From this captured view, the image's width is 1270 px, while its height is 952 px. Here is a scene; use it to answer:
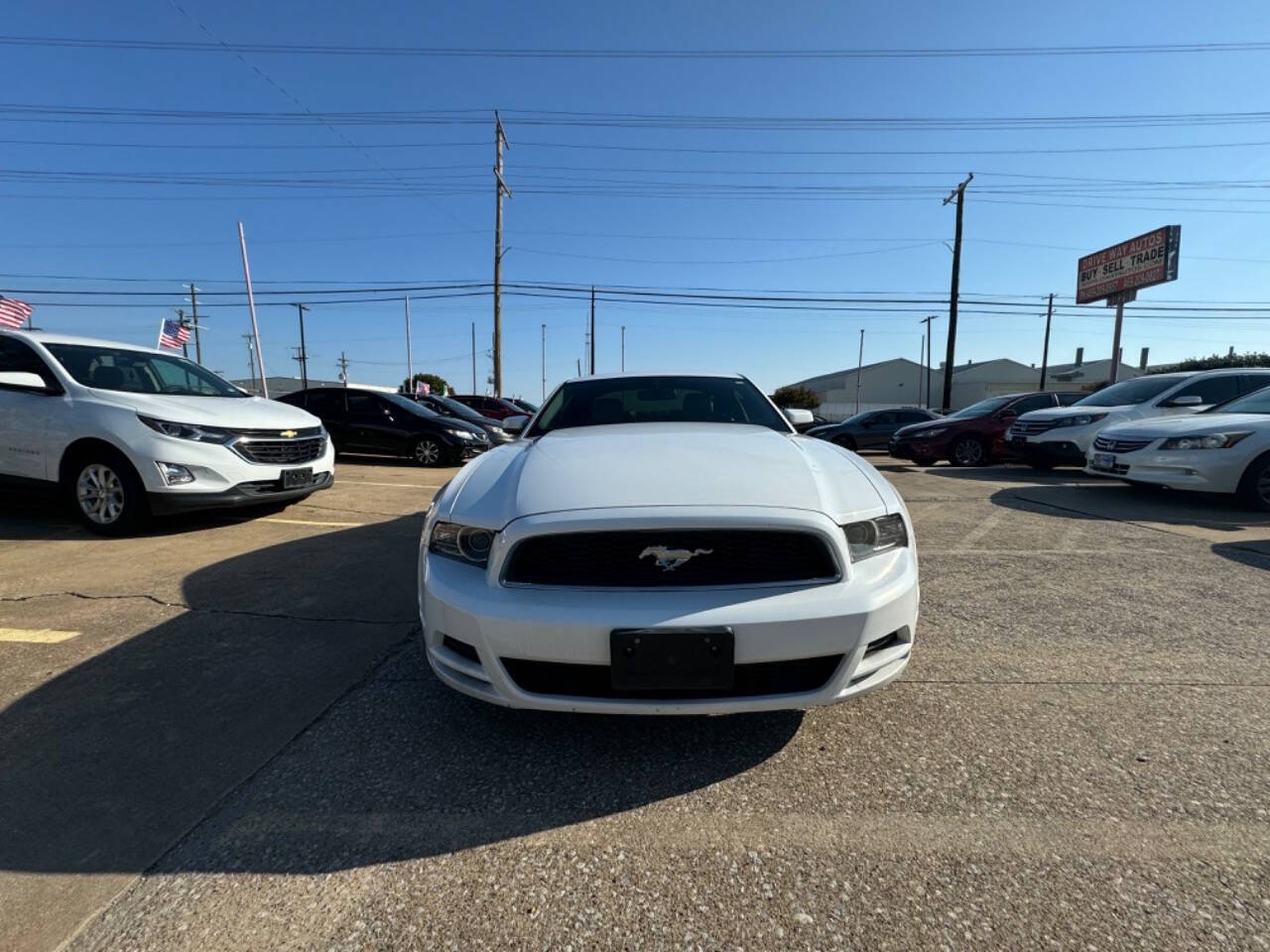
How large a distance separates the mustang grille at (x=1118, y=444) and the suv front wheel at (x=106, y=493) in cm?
934

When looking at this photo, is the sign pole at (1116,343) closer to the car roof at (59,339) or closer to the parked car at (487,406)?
the parked car at (487,406)

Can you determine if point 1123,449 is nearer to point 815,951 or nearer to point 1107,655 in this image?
point 1107,655

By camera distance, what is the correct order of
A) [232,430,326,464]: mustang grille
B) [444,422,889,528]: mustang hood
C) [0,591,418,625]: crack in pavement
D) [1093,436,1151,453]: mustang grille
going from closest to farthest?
[444,422,889,528]: mustang hood < [0,591,418,625]: crack in pavement < [232,430,326,464]: mustang grille < [1093,436,1151,453]: mustang grille

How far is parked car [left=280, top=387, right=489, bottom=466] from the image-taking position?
10477 millimetres

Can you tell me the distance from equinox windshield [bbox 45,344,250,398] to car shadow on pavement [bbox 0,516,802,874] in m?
3.21

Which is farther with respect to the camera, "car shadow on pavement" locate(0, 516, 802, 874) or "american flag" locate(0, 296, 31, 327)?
"american flag" locate(0, 296, 31, 327)

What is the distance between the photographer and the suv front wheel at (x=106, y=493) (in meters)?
4.75

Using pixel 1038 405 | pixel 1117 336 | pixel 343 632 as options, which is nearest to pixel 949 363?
pixel 1117 336

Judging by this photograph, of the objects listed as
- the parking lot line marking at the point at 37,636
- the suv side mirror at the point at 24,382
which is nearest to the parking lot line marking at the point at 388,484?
the suv side mirror at the point at 24,382

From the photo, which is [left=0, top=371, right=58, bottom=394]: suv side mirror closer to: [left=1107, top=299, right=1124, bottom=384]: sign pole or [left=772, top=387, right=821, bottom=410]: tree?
[left=1107, top=299, right=1124, bottom=384]: sign pole

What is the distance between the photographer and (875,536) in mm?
2080

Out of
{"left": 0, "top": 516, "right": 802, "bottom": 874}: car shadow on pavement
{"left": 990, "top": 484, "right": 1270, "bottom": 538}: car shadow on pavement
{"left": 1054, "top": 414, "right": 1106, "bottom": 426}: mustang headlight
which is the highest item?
{"left": 1054, "top": 414, "right": 1106, "bottom": 426}: mustang headlight

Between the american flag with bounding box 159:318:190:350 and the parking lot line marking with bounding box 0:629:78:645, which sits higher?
the american flag with bounding box 159:318:190:350

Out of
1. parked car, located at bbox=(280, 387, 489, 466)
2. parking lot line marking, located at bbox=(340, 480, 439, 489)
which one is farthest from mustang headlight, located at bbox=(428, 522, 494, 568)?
parked car, located at bbox=(280, 387, 489, 466)
